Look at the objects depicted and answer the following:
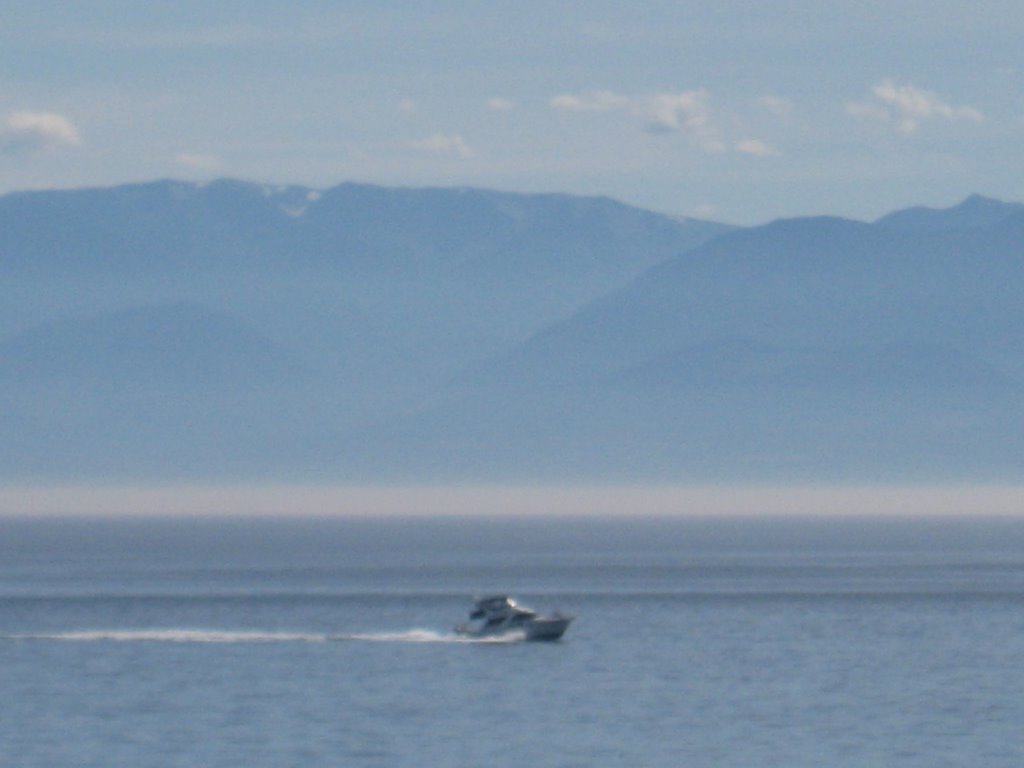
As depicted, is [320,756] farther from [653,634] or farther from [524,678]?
[653,634]

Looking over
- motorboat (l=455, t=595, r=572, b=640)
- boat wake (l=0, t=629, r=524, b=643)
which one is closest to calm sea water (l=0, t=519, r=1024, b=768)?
boat wake (l=0, t=629, r=524, b=643)

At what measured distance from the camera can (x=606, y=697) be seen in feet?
232

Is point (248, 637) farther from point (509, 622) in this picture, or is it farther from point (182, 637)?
point (509, 622)

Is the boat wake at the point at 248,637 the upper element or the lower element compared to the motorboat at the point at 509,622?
lower

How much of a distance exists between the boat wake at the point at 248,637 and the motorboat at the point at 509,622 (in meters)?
0.34

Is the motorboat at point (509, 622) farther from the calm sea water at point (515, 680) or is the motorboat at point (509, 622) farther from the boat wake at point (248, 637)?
the calm sea water at point (515, 680)

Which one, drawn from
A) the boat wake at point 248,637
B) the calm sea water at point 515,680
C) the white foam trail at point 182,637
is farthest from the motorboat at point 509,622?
the white foam trail at point 182,637

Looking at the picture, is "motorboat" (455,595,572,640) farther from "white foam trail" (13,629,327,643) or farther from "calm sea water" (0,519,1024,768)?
"white foam trail" (13,629,327,643)

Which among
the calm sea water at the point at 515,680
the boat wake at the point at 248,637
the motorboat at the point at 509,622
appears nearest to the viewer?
the calm sea water at the point at 515,680

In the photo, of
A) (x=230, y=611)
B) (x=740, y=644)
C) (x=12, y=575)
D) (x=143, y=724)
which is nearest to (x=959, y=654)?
(x=740, y=644)

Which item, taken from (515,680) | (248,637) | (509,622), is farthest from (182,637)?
(515,680)

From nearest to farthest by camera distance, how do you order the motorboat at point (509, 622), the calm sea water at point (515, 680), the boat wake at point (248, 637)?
the calm sea water at point (515, 680) < the motorboat at point (509, 622) < the boat wake at point (248, 637)

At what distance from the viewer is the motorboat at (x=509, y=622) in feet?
298

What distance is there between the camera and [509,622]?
92312mm
